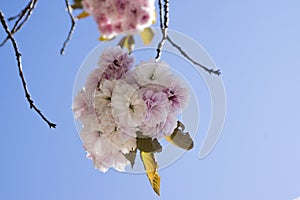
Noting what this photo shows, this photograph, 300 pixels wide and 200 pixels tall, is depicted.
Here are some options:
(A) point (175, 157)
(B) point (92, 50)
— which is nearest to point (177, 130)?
(A) point (175, 157)

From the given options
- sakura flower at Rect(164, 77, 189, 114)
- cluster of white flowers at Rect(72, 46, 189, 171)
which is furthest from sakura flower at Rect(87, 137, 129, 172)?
sakura flower at Rect(164, 77, 189, 114)

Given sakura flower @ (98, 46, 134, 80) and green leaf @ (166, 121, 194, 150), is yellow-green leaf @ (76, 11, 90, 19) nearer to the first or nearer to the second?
sakura flower @ (98, 46, 134, 80)

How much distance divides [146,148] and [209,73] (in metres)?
0.16

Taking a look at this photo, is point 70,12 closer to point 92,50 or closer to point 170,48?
point 92,50

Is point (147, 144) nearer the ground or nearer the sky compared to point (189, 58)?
nearer the ground

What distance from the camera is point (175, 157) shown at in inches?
29.3

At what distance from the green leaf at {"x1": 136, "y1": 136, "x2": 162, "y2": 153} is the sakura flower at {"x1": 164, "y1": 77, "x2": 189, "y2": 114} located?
6 centimetres

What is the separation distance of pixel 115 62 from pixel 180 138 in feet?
0.53

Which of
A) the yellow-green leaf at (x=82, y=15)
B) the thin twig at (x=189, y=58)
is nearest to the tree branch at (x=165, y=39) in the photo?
the thin twig at (x=189, y=58)

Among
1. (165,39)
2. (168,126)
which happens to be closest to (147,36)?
(165,39)

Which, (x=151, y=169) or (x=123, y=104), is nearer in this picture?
(x=123, y=104)

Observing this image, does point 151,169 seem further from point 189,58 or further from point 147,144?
point 189,58

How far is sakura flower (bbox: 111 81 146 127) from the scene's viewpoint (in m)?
0.64

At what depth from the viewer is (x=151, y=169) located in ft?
2.48
